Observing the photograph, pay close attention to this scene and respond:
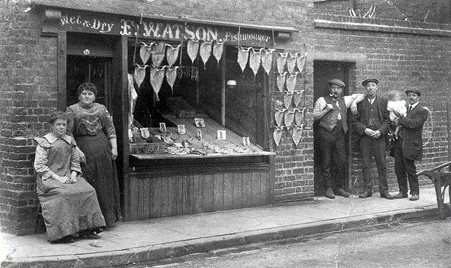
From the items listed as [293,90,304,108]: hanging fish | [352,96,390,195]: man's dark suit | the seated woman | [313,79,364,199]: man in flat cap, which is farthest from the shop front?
[352,96,390,195]: man's dark suit

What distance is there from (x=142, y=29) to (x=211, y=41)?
119 cm

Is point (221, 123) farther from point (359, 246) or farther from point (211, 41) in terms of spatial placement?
point (359, 246)

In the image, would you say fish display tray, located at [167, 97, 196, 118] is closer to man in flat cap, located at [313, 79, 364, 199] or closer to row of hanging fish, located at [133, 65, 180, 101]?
row of hanging fish, located at [133, 65, 180, 101]

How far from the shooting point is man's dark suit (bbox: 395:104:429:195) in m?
11.0

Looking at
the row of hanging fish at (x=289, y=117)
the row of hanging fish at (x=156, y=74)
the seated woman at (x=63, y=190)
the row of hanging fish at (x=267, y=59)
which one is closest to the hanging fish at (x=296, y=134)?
the row of hanging fish at (x=289, y=117)

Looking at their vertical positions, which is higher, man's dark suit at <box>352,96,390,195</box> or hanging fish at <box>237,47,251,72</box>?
hanging fish at <box>237,47,251,72</box>

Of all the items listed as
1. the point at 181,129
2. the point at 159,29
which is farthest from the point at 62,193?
the point at 159,29

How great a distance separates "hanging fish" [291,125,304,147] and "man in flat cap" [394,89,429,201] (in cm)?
173

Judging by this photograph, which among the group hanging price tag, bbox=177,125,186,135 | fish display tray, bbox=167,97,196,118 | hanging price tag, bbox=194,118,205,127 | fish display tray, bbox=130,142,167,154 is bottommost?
fish display tray, bbox=130,142,167,154

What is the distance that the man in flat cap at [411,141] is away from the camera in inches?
432

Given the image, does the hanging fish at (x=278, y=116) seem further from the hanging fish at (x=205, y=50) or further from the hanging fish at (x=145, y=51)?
the hanging fish at (x=145, y=51)

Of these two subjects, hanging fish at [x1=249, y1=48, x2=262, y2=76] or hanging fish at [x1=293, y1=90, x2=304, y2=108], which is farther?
hanging fish at [x1=293, y1=90, x2=304, y2=108]

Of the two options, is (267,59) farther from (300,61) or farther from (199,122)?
(199,122)

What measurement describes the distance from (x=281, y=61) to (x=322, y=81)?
4.69 ft
